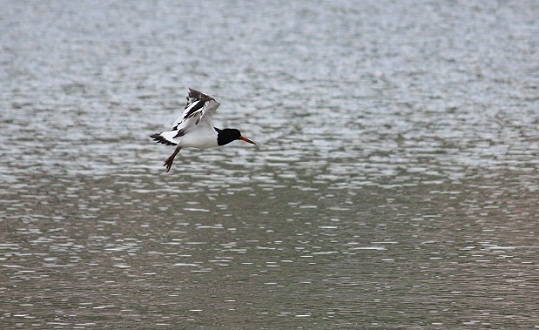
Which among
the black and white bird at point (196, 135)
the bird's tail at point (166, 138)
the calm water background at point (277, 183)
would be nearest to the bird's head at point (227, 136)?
the black and white bird at point (196, 135)

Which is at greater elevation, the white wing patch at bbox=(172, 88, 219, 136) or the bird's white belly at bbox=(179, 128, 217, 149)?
the white wing patch at bbox=(172, 88, 219, 136)

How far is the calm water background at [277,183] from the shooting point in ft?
52.4

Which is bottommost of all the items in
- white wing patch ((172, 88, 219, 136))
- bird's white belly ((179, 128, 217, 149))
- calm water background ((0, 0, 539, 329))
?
calm water background ((0, 0, 539, 329))

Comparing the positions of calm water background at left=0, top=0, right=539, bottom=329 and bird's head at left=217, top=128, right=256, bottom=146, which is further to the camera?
bird's head at left=217, top=128, right=256, bottom=146

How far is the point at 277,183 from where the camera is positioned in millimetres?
23156

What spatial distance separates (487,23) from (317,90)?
14.8 meters

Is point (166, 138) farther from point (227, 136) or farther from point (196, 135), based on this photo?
point (227, 136)

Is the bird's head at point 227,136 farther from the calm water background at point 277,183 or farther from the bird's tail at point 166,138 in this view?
the calm water background at point 277,183

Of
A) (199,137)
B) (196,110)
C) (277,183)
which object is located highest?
(196,110)

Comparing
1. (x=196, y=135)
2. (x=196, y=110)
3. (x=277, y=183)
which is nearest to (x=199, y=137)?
(x=196, y=135)

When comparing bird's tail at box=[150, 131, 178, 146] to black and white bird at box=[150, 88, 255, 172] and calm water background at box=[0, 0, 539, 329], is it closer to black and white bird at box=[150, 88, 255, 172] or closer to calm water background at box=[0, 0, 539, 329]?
black and white bird at box=[150, 88, 255, 172]

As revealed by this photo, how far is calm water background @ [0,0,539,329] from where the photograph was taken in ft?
52.4

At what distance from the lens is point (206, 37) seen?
45.2 metres

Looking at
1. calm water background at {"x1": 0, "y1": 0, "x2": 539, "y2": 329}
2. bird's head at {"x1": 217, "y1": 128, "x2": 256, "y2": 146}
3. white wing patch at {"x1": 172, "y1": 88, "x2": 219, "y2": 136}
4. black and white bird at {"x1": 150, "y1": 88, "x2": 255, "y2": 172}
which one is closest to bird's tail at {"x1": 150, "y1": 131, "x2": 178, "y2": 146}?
black and white bird at {"x1": 150, "y1": 88, "x2": 255, "y2": 172}
